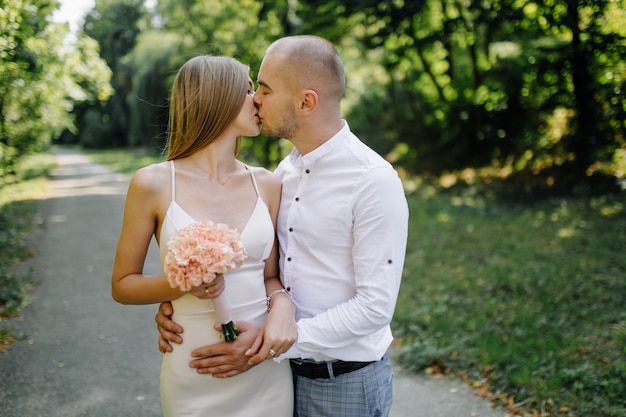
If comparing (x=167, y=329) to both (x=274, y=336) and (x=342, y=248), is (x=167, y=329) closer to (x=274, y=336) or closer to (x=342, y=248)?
(x=274, y=336)

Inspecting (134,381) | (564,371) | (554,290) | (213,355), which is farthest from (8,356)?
(554,290)

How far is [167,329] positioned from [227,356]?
29cm

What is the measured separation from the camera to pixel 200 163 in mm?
2338

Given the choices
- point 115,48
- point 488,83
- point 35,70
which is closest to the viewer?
point 35,70

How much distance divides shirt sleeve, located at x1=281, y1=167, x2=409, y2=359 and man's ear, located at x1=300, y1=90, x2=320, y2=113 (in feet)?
1.32

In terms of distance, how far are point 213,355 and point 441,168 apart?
1463 centimetres

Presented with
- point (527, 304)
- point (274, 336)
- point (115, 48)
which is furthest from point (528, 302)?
point (115, 48)

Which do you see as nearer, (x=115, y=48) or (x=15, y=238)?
(x=15, y=238)

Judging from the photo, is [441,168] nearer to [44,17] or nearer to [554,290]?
[554,290]

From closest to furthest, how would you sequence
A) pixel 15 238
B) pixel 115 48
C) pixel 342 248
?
pixel 342 248, pixel 15 238, pixel 115 48

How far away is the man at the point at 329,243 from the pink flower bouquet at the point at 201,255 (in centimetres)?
39

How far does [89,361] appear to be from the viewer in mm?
5012

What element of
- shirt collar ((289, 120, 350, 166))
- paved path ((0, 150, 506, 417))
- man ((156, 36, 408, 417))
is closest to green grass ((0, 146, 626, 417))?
paved path ((0, 150, 506, 417))

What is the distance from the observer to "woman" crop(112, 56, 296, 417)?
2150 mm
